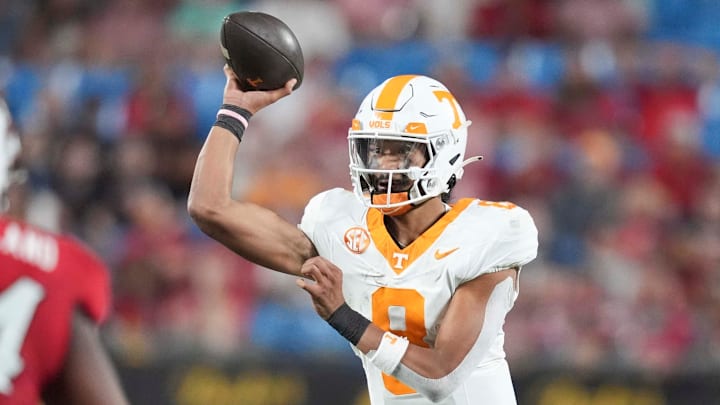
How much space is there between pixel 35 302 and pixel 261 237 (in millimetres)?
1309

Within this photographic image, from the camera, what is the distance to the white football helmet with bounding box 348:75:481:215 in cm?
328

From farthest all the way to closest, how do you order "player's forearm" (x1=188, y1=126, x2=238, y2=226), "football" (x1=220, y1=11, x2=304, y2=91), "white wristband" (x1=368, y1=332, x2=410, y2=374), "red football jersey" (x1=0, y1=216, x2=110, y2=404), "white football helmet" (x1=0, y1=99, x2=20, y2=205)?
1. "football" (x1=220, y1=11, x2=304, y2=91)
2. "player's forearm" (x1=188, y1=126, x2=238, y2=226)
3. "white wristband" (x1=368, y1=332, x2=410, y2=374)
4. "white football helmet" (x1=0, y1=99, x2=20, y2=205)
5. "red football jersey" (x1=0, y1=216, x2=110, y2=404)

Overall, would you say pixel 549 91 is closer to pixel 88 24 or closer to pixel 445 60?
pixel 445 60

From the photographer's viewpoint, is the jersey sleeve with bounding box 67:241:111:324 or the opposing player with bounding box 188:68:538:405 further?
the opposing player with bounding box 188:68:538:405

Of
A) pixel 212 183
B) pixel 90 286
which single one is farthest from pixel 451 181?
pixel 90 286

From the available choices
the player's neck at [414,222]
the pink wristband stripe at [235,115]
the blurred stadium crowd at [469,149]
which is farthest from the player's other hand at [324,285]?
the blurred stadium crowd at [469,149]

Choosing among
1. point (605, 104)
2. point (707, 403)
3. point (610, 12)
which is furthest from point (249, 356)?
point (610, 12)

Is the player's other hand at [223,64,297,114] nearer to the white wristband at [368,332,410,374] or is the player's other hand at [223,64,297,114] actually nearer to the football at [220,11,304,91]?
the football at [220,11,304,91]

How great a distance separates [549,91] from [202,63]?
2.40m

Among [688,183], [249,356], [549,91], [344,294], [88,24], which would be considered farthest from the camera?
[88,24]

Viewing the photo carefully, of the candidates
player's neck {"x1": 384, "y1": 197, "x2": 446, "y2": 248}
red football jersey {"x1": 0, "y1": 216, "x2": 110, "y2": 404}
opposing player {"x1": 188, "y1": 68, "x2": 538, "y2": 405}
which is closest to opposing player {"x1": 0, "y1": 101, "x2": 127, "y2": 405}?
red football jersey {"x1": 0, "y1": 216, "x2": 110, "y2": 404}

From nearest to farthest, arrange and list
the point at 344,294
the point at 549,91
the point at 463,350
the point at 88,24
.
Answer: the point at 463,350
the point at 344,294
the point at 549,91
the point at 88,24

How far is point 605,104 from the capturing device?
23.9 feet

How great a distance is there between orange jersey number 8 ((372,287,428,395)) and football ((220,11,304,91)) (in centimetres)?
66
